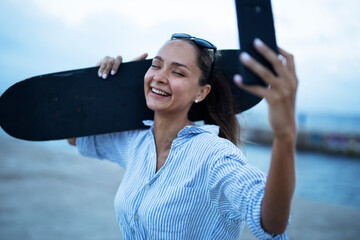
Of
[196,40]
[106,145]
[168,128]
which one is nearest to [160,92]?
[168,128]

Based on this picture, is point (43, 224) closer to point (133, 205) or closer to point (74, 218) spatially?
point (74, 218)

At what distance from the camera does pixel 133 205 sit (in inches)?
55.4

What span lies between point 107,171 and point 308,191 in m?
3.64

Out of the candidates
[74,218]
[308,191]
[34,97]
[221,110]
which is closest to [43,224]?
[74,218]

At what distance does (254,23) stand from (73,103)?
1.48 meters

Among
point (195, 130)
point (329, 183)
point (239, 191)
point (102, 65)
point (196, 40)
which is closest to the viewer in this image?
point (239, 191)

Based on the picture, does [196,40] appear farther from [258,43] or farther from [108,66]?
[258,43]

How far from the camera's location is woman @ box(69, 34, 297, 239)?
2.75 feet

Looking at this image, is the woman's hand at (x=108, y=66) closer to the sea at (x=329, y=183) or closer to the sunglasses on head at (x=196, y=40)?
the sunglasses on head at (x=196, y=40)

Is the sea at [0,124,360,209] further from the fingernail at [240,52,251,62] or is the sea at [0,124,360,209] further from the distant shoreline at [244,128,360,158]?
the fingernail at [240,52,251,62]

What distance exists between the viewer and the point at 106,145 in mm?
2021

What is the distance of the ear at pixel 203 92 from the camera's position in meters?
1.69

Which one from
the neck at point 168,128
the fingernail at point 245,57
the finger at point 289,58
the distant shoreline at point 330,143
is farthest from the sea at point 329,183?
the fingernail at point 245,57

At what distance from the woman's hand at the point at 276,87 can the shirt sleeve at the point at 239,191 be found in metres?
0.27
